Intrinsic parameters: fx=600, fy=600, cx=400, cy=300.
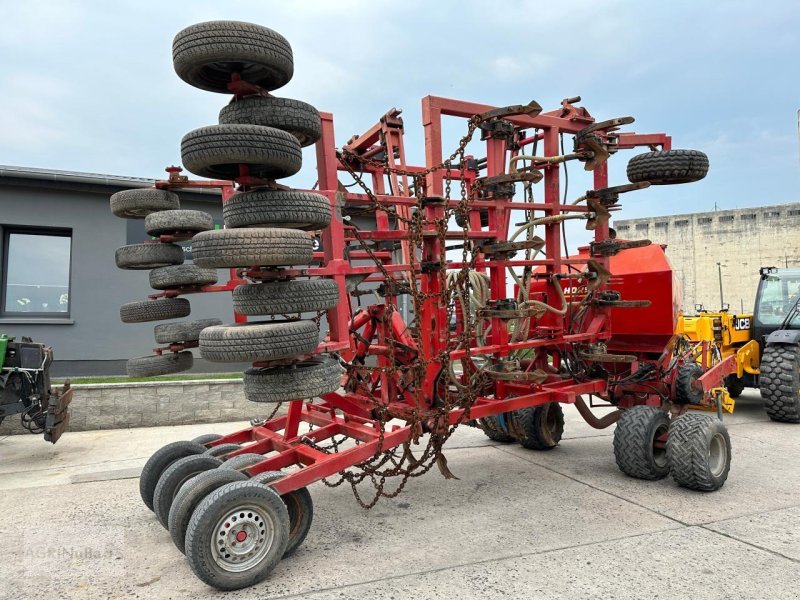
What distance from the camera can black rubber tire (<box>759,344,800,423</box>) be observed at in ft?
28.8

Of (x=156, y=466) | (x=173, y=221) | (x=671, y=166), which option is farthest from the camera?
(x=671, y=166)

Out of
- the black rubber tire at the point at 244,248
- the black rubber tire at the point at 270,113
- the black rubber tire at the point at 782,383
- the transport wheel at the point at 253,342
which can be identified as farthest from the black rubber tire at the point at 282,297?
the black rubber tire at the point at 782,383

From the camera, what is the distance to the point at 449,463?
6875 millimetres

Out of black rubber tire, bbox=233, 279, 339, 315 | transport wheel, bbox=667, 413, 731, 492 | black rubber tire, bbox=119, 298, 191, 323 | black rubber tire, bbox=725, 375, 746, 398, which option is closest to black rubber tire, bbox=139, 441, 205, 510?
black rubber tire, bbox=119, 298, 191, 323

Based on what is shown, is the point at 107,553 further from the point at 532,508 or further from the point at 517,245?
the point at 517,245

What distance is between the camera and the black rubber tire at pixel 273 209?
402cm

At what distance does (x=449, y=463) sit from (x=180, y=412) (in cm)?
456

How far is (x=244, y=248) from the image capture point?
3756mm

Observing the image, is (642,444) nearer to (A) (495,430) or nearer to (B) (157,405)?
(A) (495,430)

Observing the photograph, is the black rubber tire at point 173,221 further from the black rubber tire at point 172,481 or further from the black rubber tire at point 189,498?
the black rubber tire at point 189,498

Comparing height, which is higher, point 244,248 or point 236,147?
point 236,147

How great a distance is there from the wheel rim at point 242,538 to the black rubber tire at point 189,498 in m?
0.28

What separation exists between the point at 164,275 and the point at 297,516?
2.43m

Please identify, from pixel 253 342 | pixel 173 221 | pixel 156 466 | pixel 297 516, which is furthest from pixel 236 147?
pixel 156 466
